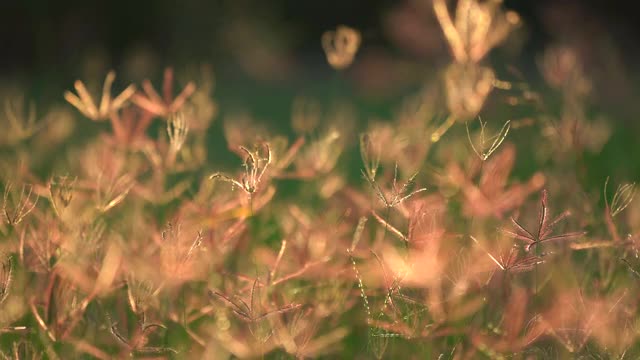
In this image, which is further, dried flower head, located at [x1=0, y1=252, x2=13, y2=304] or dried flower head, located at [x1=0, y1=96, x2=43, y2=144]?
dried flower head, located at [x1=0, y1=96, x2=43, y2=144]

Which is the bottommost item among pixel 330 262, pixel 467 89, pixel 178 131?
pixel 330 262

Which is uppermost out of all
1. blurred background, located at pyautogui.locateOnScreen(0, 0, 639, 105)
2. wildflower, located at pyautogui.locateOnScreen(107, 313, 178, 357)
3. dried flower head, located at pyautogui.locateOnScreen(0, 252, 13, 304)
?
dried flower head, located at pyautogui.locateOnScreen(0, 252, 13, 304)

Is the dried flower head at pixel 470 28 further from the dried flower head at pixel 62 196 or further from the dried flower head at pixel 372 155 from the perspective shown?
the dried flower head at pixel 62 196

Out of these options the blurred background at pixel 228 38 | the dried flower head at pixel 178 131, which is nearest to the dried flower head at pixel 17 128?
the dried flower head at pixel 178 131

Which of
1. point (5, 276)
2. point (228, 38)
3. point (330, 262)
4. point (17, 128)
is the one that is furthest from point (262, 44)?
point (5, 276)

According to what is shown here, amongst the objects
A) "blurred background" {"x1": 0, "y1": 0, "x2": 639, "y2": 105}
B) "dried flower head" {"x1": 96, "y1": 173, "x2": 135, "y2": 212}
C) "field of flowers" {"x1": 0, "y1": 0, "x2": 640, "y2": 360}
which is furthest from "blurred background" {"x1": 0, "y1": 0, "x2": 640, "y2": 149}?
"dried flower head" {"x1": 96, "y1": 173, "x2": 135, "y2": 212}

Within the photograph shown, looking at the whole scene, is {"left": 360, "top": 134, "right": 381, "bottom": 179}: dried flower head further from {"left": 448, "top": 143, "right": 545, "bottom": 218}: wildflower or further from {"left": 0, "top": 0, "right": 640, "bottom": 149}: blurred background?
{"left": 0, "top": 0, "right": 640, "bottom": 149}: blurred background

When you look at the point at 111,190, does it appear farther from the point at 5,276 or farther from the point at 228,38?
the point at 228,38

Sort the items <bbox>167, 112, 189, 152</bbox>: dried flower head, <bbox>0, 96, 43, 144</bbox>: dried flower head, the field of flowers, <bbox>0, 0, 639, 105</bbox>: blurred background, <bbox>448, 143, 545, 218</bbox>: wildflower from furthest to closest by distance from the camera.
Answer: <bbox>0, 0, 639, 105</bbox>: blurred background → <bbox>0, 96, 43, 144</bbox>: dried flower head → <bbox>448, 143, 545, 218</bbox>: wildflower → <bbox>167, 112, 189, 152</bbox>: dried flower head → the field of flowers

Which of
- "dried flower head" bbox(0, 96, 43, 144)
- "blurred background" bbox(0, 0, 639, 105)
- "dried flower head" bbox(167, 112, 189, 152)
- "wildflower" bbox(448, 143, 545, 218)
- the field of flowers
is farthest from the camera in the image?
"blurred background" bbox(0, 0, 639, 105)

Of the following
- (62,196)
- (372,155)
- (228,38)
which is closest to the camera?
(62,196)

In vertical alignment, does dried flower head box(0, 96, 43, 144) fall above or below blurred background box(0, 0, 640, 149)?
above
